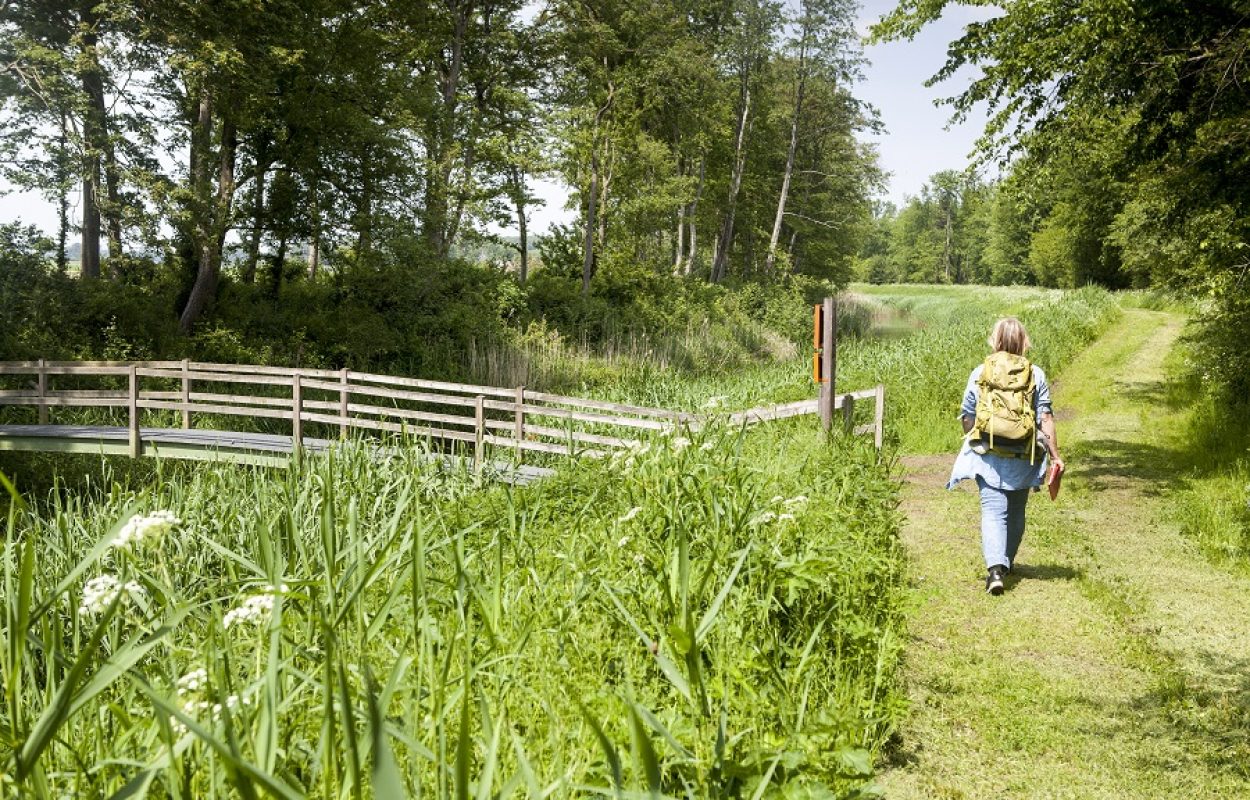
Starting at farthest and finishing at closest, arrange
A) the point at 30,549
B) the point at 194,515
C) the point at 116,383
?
→ the point at 116,383
the point at 194,515
the point at 30,549

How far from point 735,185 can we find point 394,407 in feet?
86.3

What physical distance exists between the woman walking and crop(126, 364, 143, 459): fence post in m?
11.5

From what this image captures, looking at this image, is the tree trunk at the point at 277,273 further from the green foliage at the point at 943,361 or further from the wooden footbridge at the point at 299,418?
the green foliage at the point at 943,361

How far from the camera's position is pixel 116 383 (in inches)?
693

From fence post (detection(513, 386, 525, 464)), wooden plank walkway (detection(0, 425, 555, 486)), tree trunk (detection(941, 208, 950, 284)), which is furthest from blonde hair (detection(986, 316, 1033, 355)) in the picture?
tree trunk (detection(941, 208, 950, 284))

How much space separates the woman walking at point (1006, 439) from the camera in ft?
18.1

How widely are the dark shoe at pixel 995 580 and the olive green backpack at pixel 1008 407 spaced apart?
29.9 inches

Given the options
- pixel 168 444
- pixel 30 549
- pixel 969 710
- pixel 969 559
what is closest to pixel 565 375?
pixel 168 444

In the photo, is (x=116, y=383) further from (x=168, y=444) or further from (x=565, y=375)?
(x=565, y=375)

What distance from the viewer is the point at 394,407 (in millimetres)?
13812

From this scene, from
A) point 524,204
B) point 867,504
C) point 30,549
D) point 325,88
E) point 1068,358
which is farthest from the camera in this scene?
point 524,204

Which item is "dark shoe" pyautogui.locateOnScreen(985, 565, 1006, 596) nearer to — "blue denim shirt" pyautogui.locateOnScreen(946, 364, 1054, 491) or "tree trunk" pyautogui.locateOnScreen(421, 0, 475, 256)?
"blue denim shirt" pyautogui.locateOnScreen(946, 364, 1054, 491)

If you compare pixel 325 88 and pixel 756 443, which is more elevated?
pixel 325 88

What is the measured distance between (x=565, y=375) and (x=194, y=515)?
14496mm
